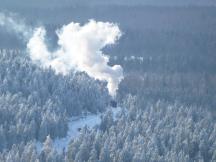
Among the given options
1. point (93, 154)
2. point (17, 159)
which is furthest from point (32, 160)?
point (93, 154)

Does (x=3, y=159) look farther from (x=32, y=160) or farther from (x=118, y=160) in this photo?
(x=118, y=160)

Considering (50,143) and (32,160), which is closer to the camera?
(32,160)

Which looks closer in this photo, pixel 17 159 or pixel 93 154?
pixel 17 159

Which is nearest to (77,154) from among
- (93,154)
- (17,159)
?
(93,154)

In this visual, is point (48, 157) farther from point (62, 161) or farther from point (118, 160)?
point (118, 160)

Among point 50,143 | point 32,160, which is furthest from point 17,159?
point 50,143

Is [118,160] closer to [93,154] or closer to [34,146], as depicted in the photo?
[93,154]
